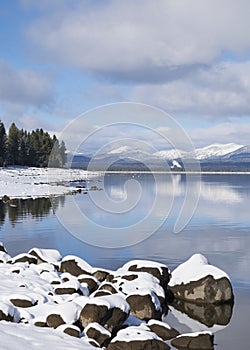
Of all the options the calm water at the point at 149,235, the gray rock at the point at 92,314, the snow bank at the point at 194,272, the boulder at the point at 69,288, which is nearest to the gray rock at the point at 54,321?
the gray rock at the point at 92,314

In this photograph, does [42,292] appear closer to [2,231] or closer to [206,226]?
[2,231]

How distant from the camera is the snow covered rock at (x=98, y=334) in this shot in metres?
13.1

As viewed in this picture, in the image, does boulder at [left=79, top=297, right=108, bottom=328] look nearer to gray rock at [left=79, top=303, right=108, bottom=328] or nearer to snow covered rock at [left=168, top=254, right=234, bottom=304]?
gray rock at [left=79, top=303, right=108, bottom=328]

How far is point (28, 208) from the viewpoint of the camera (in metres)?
50.0

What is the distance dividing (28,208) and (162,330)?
121 ft

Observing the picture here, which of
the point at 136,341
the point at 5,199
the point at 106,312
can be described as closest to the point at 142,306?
the point at 106,312

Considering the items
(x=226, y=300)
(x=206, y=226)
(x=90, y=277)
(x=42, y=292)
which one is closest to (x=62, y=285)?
(x=42, y=292)

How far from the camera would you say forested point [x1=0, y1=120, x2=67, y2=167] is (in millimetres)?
111363

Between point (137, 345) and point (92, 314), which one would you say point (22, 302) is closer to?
point (92, 314)

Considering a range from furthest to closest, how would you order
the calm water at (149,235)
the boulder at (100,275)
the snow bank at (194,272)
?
the boulder at (100,275) < the snow bank at (194,272) < the calm water at (149,235)

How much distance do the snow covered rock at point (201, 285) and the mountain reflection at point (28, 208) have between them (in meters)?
22.2

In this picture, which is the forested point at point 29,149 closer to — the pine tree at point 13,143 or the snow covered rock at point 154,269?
the pine tree at point 13,143

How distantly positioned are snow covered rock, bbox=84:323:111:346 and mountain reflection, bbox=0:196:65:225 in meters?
26.8

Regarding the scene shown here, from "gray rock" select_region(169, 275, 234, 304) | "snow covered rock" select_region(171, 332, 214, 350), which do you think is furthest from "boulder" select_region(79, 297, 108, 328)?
"gray rock" select_region(169, 275, 234, 304)
